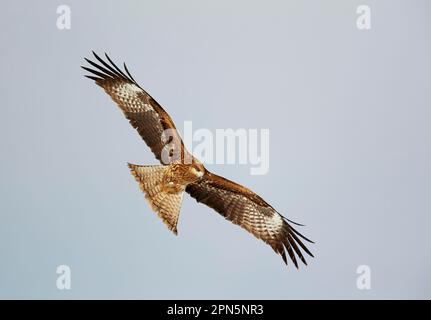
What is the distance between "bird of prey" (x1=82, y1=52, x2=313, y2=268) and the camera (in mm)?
6676

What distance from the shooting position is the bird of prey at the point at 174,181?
6676mm

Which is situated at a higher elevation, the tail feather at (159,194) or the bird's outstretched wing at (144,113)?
the bird's outstretched wing at (144,113)

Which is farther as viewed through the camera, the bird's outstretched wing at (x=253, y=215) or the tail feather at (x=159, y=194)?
the bird's outstretched wing at (x=253, y=215)

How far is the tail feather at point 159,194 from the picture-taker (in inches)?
261

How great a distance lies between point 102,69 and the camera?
7.07 metres

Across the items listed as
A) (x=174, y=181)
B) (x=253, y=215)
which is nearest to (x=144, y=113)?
(x=174, y=181)

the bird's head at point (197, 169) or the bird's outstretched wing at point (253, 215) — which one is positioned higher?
the bird's head at point (197, 169)

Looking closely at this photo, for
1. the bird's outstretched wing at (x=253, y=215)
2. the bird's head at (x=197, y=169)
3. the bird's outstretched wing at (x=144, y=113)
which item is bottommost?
the bird's outstretched wing at (x=253, y=215)

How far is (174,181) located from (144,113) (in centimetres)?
81
